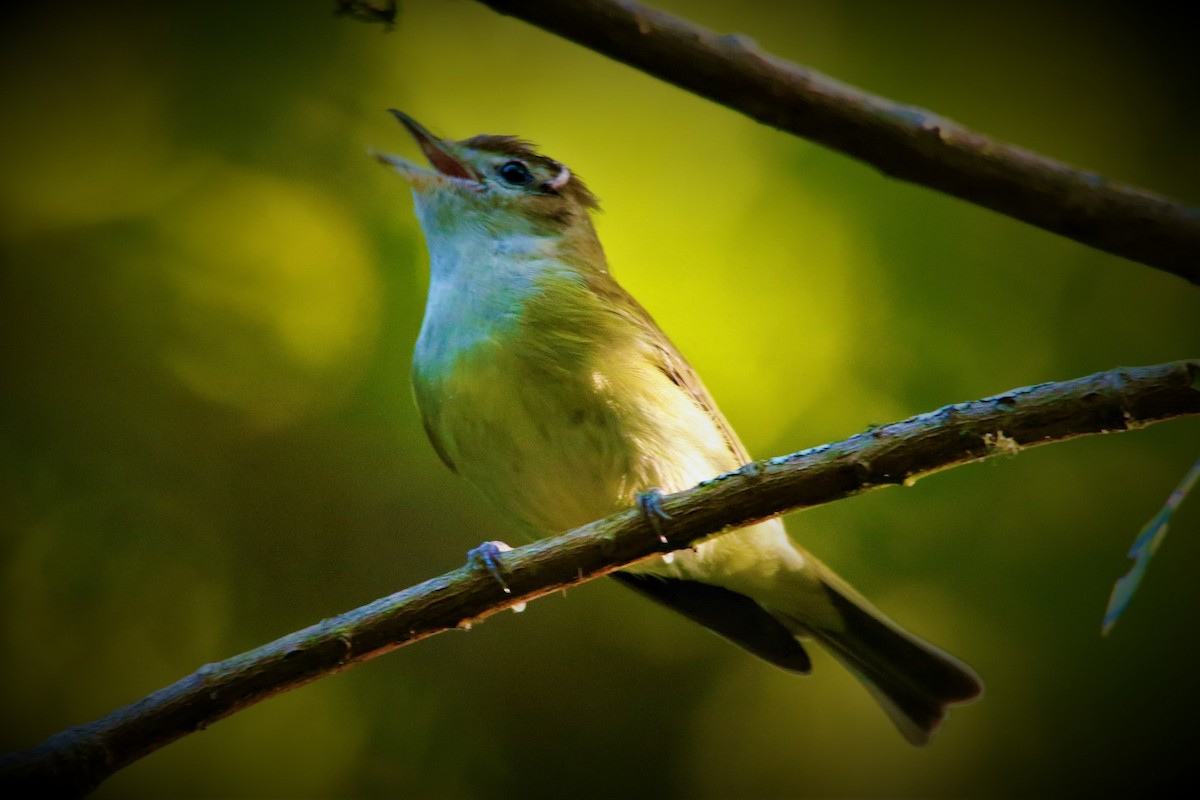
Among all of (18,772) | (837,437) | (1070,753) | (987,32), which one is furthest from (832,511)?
(18,772)

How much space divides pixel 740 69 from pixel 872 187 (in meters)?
1.68

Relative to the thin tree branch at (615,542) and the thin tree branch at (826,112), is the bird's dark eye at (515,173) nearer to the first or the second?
the thin tree branch at (615,542)

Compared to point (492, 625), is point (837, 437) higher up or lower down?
higher up

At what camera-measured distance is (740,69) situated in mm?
1021

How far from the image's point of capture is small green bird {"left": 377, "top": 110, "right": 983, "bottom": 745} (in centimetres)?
203

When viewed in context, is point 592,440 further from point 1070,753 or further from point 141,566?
point 1070,753

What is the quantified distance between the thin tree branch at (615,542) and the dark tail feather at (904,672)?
3.45 feet

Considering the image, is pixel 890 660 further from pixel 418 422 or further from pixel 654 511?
pixel 418 422

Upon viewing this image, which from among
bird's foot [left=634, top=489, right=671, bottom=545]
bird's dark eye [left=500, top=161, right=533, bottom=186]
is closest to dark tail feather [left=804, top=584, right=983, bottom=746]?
bird's foot [left=634, top=489, right=671, bottom=545]

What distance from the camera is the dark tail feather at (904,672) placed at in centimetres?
232

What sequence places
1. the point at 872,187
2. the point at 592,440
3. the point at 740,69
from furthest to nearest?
the point at 872,187 < the point at 592,440 < the point at 740,69

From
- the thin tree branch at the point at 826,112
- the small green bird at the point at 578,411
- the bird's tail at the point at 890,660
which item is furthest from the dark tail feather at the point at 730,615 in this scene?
the thin tree branch at the point at 826,112

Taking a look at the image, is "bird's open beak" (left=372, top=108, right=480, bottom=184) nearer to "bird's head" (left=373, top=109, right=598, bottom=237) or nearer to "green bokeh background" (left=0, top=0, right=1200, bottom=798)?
"bird's head" (left=373, top=109, right=598, bottom=237)

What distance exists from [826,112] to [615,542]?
2.60 ft
